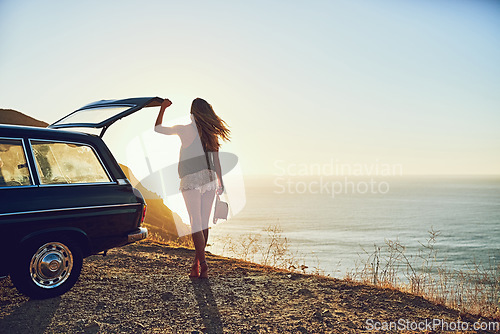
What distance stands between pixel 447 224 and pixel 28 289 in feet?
344

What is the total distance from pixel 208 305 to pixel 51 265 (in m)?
1.91

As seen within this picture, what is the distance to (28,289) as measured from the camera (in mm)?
4262

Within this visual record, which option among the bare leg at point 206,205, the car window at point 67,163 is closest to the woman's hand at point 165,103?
the car window at point 67,163

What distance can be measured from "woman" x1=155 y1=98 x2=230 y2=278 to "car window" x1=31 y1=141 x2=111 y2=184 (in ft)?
3.19

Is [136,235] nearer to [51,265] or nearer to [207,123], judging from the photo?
[51,265]

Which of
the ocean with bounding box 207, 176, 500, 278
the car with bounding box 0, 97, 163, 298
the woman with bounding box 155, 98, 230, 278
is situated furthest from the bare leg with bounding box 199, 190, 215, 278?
the ocean with bounding box 207, 176, 500, 278

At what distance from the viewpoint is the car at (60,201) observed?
4148mm

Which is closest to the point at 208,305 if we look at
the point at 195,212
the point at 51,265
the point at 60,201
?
the point at 195,212

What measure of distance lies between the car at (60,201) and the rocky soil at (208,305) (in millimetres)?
470

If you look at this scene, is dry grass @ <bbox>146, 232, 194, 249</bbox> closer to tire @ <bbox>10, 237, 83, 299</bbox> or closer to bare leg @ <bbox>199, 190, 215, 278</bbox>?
bare leg @ <bbox>199, 190, 215, 278</bbox>

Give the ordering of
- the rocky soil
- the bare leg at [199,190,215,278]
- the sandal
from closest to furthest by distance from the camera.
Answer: the rocky soil
the bare leg at [199,190,215,278]
the sandal

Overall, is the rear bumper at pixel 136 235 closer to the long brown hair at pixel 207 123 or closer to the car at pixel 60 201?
the car at pixel 60 201

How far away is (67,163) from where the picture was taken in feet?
16.0

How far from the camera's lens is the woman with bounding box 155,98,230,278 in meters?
5.40
